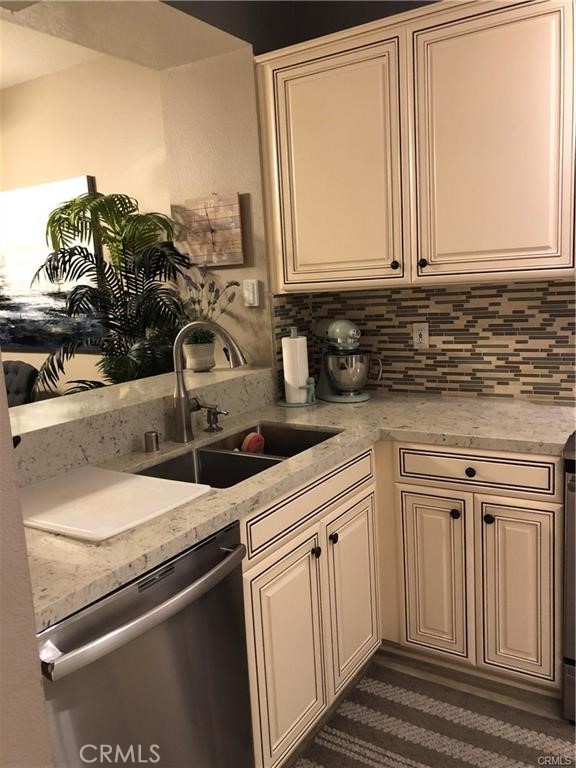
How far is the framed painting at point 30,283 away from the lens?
3594 mm

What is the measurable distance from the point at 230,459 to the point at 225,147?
4.21 ft

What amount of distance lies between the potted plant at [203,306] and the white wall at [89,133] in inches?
23.2

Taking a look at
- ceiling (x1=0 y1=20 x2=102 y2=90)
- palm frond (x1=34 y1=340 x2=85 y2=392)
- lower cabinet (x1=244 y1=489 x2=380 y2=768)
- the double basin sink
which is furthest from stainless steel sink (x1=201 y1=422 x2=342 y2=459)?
ceiling (x1=0 y1=20 x2=102 y2=90)

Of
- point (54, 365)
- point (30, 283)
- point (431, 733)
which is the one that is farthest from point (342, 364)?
point (30, 283)

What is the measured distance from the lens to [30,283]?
3.69 meters

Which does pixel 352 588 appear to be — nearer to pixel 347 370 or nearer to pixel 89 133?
pixel 347 370

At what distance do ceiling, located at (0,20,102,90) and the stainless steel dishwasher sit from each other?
2.77 meters

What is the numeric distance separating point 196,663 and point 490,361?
64.7 inches

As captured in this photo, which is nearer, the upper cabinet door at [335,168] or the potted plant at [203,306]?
the upper cabinet door at [335,168]

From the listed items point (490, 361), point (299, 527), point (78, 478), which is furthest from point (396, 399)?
point (78, 478)

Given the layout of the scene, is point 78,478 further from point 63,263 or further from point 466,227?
point 63,263

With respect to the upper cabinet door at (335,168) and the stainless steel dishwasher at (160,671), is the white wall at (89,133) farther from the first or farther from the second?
the stainless steel dishwasher at (160,671)

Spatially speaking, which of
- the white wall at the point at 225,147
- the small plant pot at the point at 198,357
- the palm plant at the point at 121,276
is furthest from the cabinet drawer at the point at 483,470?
the palm plant at the point at 121,276

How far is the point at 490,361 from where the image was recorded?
254cm
